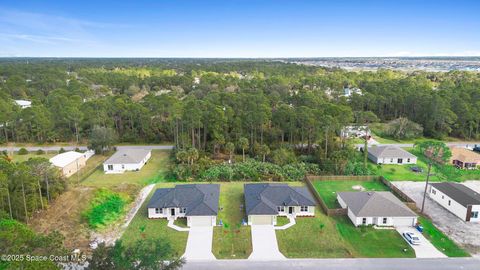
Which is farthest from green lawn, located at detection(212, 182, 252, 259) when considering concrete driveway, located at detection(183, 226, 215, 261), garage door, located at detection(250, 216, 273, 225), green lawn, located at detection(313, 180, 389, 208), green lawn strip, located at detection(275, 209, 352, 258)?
green lawn, located at detection(313, 180, 389, 208)

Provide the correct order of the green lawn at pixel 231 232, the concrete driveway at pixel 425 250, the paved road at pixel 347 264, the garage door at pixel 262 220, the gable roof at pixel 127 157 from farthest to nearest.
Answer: the gable roof at pixel 127 157
the garage door at pixel 262 220
the green lawn at pixel 231 232
the concrete driveway at pixel 425 250
the paved road at pixel 347 264

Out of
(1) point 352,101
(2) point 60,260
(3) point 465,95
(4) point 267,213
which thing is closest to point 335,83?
(1) point 352,101

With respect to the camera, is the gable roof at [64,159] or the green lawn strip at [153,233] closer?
the green lawn strip at [153,233]

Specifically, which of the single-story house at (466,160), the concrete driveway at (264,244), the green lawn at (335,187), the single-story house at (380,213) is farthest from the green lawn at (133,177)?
the single-story house at (466,160)

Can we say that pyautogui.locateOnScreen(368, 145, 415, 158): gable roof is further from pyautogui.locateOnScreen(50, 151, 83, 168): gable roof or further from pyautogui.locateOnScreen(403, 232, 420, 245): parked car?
pyautogui.locateOnScreen(50, 151, 83, 168): gable roof

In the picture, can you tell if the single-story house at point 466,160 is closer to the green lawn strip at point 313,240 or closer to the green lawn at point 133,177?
the green lawn strip at point 313,240

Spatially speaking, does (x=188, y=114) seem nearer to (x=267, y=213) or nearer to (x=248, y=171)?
(x=248, y=171)
